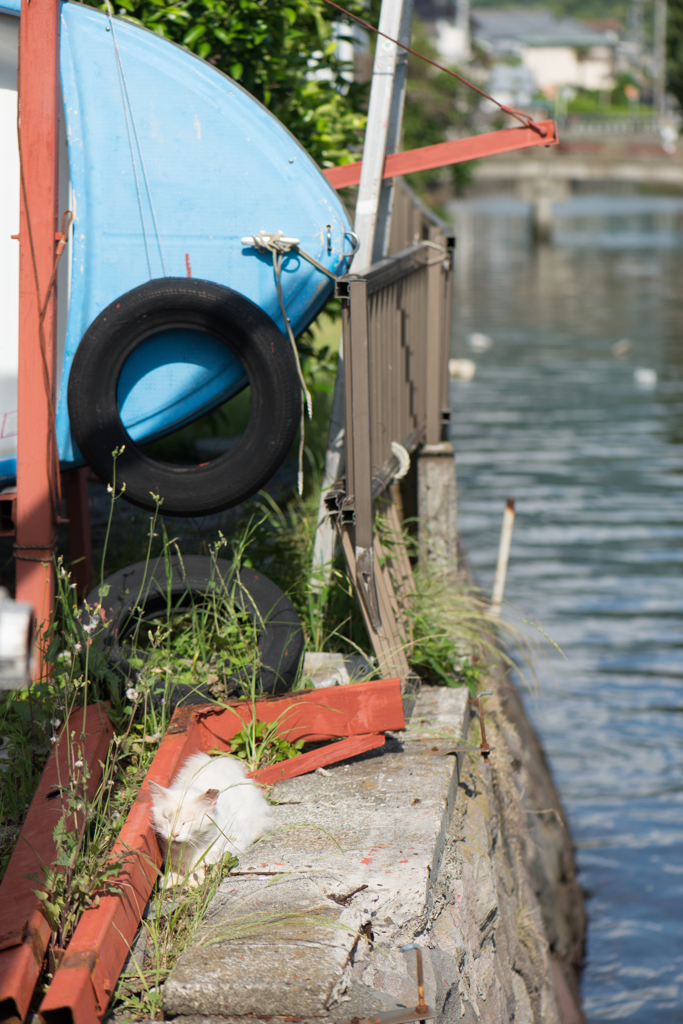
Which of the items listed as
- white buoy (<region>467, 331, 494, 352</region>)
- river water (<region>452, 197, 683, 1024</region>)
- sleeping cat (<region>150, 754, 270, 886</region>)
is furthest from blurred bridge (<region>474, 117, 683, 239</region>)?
sleeping cat (<region>150, 754, 270, 886</region>)

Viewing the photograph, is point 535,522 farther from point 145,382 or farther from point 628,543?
point 145,382

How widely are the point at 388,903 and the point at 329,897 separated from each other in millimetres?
158

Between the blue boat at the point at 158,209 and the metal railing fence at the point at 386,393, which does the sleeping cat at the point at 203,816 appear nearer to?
the metal railing fence at the point at 386,393

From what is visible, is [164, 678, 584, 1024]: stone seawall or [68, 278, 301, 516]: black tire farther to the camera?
[68, 278, 301, 516]: black tire

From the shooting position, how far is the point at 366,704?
3.48 metres

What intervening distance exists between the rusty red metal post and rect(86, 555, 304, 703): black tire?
295mm

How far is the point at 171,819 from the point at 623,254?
41.5m

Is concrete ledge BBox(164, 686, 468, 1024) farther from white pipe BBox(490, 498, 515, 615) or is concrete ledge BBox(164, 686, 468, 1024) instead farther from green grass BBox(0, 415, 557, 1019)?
white pipe BBox(490, 498, 515, 615)

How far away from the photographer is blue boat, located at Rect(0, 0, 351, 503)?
4.26 m

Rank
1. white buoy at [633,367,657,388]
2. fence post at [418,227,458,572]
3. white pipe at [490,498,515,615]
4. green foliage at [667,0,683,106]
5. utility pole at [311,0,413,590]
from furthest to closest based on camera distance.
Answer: green foliage at [667,0,683,106] < white buoy at [633,367,657,388] < white pipe at [490,498,515,615] < fence post at [418,227,458,572] < utility pole at [311,0,413,590]

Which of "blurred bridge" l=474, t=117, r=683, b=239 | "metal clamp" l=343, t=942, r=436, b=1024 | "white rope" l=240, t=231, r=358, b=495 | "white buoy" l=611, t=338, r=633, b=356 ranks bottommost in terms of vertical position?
"white buoy" l=611, t=338, r=633, b=356

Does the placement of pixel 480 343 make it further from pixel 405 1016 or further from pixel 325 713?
pixel 405 1016

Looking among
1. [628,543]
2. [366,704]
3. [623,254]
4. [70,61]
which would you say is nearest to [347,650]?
[366,704]

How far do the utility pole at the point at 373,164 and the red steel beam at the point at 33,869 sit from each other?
4.34ft
